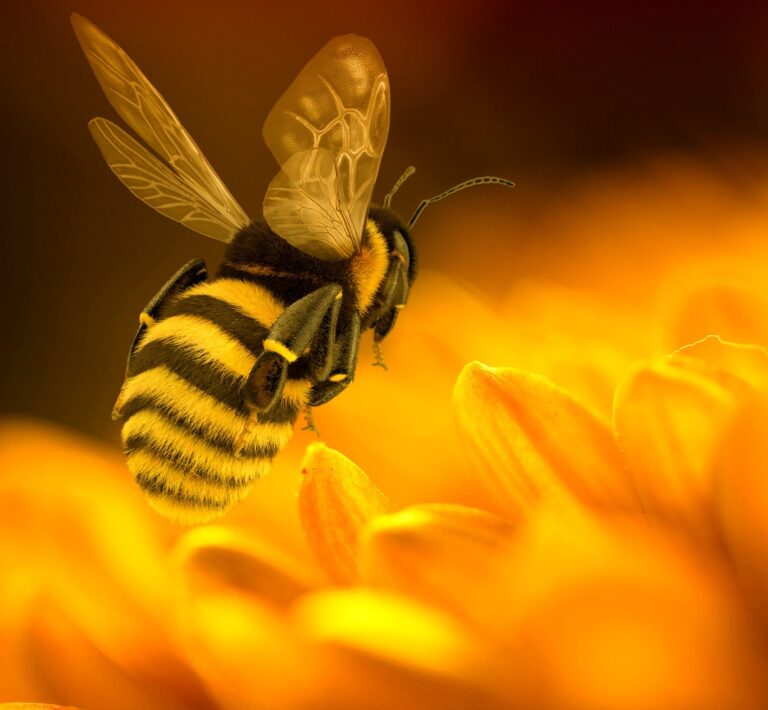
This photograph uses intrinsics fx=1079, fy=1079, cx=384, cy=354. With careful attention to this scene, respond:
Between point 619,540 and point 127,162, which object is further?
point 127,162

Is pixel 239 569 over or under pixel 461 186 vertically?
under

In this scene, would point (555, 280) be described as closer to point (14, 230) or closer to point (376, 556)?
point (14, 230)

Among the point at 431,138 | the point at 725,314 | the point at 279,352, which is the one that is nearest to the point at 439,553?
the point at 279,352

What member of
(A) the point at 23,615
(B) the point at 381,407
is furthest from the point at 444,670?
(B) the point at 381,407

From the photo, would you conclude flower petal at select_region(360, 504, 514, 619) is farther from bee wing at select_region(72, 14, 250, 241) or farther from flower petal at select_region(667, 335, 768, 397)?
bee wing at select_region(72, 14, 250, 241)

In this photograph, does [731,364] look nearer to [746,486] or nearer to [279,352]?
[746,486]

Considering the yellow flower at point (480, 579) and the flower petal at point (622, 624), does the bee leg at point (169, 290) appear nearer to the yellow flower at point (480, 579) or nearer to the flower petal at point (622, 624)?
the yellow flower at point (480, 579)
